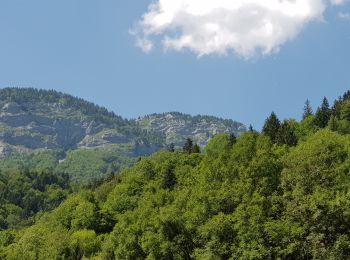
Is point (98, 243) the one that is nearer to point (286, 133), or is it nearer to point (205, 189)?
point (205, 189)

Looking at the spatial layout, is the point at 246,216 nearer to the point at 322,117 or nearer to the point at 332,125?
the point at 332,125

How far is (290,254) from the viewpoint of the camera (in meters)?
82.9

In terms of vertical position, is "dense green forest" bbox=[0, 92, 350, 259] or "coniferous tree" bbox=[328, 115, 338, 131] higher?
"coniferous tree" bbox=[328, 115, 338, 131]

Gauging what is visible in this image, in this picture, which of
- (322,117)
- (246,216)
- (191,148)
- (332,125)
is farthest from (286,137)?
(246,216)

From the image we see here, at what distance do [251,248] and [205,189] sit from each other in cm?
2191

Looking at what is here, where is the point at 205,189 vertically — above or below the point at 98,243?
above

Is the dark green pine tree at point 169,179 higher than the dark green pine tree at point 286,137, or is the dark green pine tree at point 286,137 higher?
the dark green pine tree at point 286,137

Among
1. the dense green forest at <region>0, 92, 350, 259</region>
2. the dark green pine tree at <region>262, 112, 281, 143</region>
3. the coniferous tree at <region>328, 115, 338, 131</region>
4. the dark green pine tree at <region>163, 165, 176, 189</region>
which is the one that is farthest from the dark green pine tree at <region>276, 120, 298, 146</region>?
the dark green pine tree at <region>163, 165, 176, 189</region>

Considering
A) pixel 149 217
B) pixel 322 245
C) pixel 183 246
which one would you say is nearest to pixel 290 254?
pixel 322 245

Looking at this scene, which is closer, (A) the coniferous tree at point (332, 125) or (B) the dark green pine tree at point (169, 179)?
(B) the dark green pine tree at point (169, 179)

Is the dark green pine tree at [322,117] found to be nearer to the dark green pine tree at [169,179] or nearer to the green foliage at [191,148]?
the green foliage at [191,148]

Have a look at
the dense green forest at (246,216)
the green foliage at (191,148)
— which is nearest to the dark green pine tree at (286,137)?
the dense green forest at (246,216)

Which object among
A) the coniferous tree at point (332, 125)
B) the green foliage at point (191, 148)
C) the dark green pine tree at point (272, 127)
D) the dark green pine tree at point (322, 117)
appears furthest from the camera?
the green foliage at point (191, 148)

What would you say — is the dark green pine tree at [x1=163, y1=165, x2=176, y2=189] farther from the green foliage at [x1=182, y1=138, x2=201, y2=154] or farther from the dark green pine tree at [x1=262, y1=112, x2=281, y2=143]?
the green foliage at [x1=182, y1=138, x2=201, y2=154]
